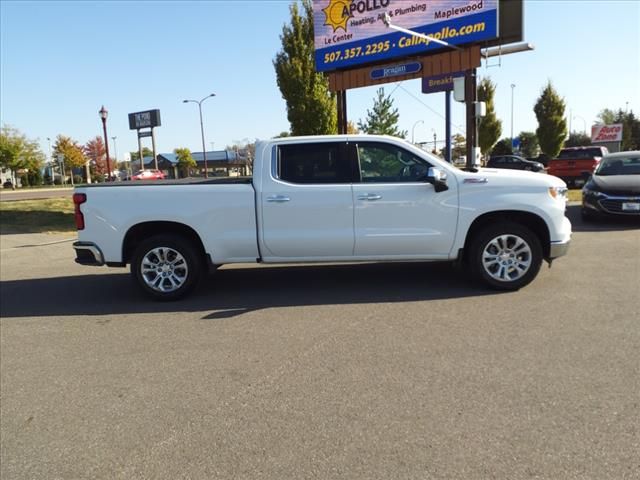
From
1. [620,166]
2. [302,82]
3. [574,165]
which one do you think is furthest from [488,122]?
[620,166]

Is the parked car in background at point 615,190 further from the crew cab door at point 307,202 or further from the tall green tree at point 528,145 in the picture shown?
the tall green tree at point 528,145

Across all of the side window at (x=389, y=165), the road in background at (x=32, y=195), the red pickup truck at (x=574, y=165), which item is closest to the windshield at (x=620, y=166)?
the side window at (x=389, y=165)

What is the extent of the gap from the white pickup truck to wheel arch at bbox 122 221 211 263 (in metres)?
0.04

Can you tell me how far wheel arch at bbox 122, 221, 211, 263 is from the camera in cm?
614

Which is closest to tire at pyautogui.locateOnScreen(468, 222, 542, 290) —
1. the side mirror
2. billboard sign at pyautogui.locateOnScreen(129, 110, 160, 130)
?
the side mirror

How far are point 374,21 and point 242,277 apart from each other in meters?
11.7

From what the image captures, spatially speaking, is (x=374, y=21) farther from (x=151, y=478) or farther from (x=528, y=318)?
(x=151, y=478)

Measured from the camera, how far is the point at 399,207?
587 cm

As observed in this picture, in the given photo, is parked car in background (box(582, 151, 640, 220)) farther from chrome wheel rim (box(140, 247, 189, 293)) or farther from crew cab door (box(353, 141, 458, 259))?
chrome wheel rim (box(140, 247, 189, 293))

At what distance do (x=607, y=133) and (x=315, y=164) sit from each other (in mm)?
43235

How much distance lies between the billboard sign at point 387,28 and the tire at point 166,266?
1129 cm

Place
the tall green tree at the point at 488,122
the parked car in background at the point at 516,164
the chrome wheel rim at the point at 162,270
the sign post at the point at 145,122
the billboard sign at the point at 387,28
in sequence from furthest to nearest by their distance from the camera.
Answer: the tall green tree at the point at 488,122
the sign post at the point at 145,122
the parked car in background at the point at 516,164
the billboard sign at the point at 387,28
the chrome wheel rim at the point at 162,270

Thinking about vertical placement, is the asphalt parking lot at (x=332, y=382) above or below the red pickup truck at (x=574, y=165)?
below

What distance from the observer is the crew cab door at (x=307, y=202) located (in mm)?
5887
